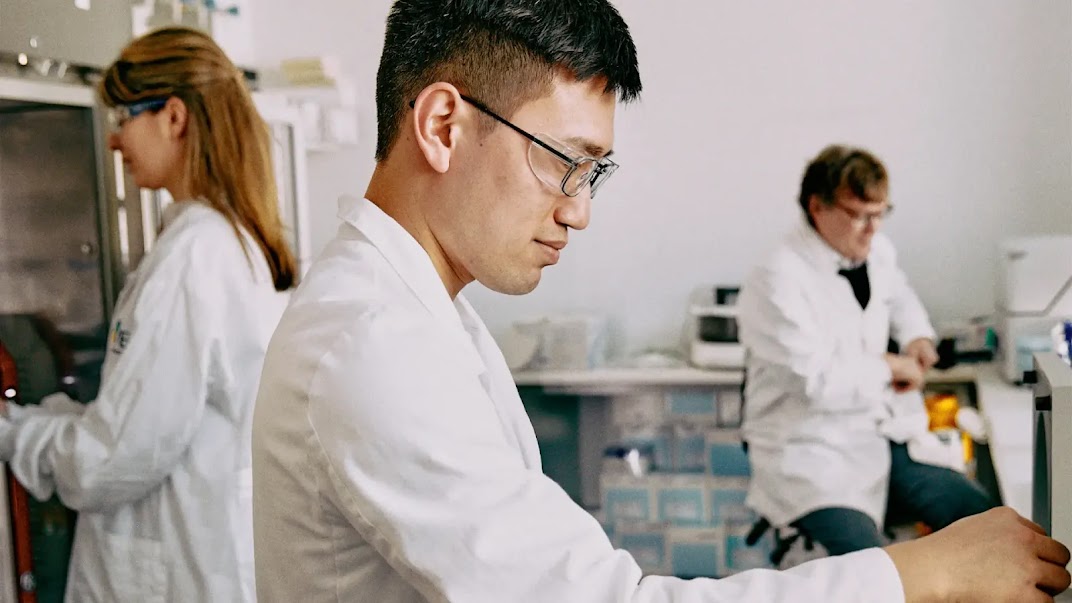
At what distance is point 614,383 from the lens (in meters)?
3.45

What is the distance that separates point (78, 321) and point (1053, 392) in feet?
6.50

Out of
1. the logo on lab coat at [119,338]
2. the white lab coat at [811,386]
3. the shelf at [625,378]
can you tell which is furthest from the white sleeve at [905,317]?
the logo on lab coat at [119,338]

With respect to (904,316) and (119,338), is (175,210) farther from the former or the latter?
(904,316)

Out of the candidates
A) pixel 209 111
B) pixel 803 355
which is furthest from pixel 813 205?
pixel 209 111

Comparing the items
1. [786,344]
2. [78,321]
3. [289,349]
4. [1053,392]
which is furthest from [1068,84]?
[289,349]

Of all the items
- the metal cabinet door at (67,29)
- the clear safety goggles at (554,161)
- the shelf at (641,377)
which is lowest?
the shelf at (641,377)

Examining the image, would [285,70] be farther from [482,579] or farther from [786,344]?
[482,579]

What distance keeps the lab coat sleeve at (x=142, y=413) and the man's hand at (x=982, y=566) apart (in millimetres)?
1235

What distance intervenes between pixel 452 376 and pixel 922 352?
2514 mm

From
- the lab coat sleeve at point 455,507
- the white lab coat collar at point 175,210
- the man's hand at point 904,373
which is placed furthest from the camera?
the man's hand at point 904,373

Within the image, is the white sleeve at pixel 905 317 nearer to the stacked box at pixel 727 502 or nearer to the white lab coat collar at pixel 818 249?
the white lab coat collar at pixel 818 249

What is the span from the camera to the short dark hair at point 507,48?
3.06ft

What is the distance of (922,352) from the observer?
3.02m

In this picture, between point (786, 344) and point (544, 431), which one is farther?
point (544, 431)
